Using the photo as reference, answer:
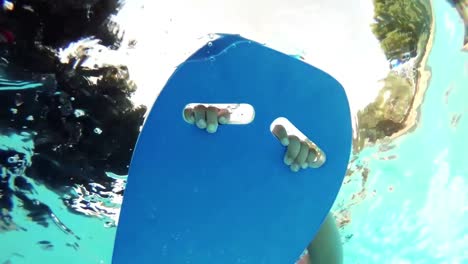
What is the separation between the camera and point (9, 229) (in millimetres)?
5277

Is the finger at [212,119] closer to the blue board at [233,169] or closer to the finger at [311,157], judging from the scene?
the blue board at [233,169]

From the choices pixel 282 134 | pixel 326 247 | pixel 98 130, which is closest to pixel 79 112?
pixel 98 130

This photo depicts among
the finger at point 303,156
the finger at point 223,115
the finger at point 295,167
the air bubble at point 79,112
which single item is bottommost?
the air bubble at point 79,112

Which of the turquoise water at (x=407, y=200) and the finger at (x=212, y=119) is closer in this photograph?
the finger at (x=212, y=119)

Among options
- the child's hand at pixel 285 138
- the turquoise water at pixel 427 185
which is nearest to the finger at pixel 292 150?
the child's hand at pixel 285 138

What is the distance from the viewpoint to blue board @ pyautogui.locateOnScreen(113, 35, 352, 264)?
304 cm

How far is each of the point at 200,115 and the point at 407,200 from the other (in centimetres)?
361

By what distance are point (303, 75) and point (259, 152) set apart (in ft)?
2.05

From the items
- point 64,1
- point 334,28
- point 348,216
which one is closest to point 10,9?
point 64,1

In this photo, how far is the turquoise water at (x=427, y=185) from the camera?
14.4 feet

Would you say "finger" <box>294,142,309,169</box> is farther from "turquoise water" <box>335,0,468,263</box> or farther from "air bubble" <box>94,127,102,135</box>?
"air bubble" <box>94,127,102,135</box>

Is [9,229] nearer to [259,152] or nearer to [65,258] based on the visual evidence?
[65,258]

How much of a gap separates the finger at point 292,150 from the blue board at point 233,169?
53 mm

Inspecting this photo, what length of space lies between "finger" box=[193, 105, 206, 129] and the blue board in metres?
0.05
